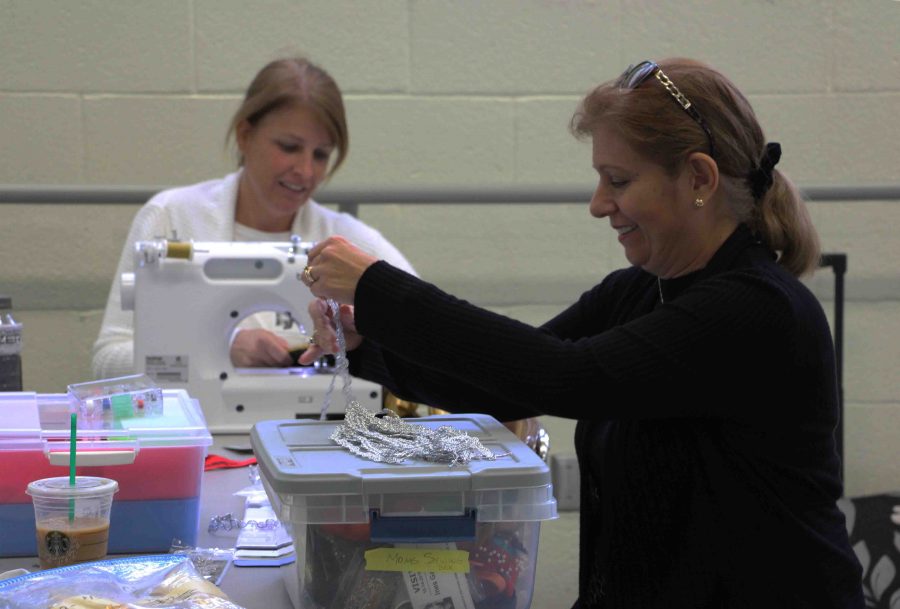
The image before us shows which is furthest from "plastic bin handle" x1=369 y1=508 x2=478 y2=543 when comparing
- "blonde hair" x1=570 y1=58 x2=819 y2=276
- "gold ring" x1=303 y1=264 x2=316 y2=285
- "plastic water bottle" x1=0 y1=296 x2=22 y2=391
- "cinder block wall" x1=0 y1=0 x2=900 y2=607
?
"cinder block wall" x1=0 y1=0 x2=900 y2=607

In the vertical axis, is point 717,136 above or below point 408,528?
above

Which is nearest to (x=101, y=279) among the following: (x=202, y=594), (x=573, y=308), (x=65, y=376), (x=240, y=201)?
(x=65, y=376)

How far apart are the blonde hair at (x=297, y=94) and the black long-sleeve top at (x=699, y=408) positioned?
1.21m

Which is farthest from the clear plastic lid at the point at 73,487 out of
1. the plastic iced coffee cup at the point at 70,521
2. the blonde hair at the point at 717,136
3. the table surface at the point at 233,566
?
the blonde hair at the point at 717,136

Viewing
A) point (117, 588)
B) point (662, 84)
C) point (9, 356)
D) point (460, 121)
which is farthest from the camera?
point (460, 121)

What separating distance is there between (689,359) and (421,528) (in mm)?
365

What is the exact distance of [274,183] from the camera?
2.43 m

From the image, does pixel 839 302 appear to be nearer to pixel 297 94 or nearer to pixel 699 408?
pixel 297 94

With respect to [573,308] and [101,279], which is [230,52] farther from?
[573,308]

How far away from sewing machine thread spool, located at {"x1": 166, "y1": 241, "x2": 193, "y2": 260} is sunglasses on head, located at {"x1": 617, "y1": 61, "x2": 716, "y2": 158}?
82 cm

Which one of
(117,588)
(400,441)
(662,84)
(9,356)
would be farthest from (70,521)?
(662,84)

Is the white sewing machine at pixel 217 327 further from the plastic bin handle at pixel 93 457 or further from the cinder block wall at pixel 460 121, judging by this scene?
the cinder block wall at pixel 460 121

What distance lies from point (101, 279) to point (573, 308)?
165 cm

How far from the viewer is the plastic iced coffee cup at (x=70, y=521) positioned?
107 cm
